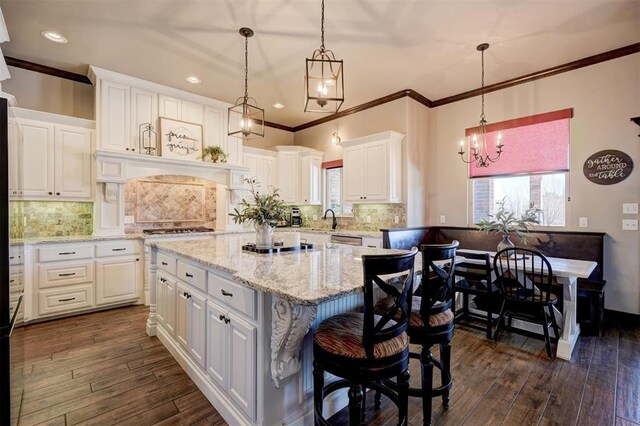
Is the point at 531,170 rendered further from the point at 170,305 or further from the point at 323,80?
the point at 170,305

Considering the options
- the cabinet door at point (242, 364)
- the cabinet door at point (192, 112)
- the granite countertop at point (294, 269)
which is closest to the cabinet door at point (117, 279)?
the granite countertop at point (294, 269)

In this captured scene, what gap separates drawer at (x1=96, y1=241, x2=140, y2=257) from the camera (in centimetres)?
376

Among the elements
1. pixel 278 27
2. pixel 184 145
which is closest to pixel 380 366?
pixel 278 27

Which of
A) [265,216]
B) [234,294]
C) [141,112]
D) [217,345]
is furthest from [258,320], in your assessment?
[141,112]

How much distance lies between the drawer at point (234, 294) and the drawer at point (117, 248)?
2.66 m

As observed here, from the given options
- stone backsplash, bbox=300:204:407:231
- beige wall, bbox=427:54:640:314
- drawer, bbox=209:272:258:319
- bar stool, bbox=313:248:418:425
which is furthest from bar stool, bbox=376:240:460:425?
beige wall, bbox=427:54:640:314

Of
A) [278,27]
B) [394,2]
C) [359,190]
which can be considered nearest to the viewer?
[394,2]

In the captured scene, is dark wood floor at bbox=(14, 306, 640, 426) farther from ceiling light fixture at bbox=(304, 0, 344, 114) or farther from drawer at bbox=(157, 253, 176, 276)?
ceiling light fixture at bbox=(304, 0, 344, 114)

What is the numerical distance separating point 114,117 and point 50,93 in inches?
33.6

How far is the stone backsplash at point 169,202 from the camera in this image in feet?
15.1

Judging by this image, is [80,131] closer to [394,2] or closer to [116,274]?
[116,274]

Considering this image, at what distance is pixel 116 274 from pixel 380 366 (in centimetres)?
387

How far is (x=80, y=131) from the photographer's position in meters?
3.90

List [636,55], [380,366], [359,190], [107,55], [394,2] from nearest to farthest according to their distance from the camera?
1. [380,366]
2. [394,2]
3. [636,55]
4. [107,55]
5. [359,190]
